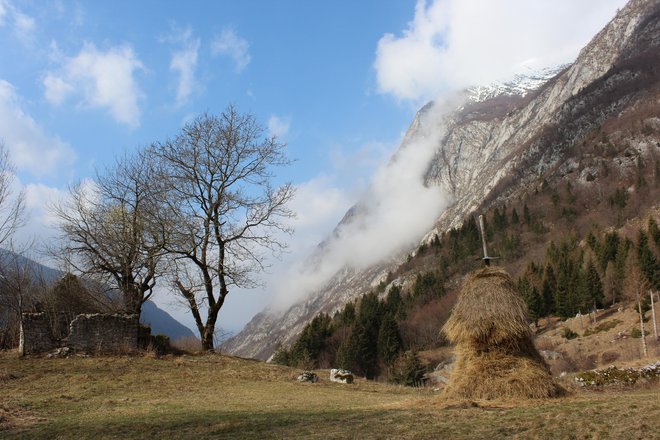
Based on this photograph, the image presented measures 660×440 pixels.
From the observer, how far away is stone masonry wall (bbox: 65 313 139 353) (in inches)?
774

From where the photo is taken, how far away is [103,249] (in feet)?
89.2

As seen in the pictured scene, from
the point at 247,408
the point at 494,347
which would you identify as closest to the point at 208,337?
the point at 247,408

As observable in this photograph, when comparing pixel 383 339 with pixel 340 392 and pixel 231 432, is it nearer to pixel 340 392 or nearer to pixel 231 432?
pixel 340 392

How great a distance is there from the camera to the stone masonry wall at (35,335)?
61.3 ft

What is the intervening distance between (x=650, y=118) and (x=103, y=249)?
16021 centimetres

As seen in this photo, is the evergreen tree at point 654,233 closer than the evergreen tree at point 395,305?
Yes

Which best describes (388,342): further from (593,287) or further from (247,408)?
(247,408)

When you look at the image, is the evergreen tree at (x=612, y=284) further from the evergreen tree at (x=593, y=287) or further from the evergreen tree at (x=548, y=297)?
the evergreen tree at (x=548, y=297)

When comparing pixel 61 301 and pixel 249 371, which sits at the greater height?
pixel 61 301

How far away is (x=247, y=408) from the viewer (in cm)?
1208

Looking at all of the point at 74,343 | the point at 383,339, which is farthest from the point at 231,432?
the point at 383,339

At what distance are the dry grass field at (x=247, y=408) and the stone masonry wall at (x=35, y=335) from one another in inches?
27.2

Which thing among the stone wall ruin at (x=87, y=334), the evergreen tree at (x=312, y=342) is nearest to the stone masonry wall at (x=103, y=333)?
the stone wall ruin at (x=87, y=334)

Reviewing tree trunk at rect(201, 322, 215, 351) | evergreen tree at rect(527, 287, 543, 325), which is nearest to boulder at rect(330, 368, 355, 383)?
tree trunk at rect(201, 322, 215, 351)
